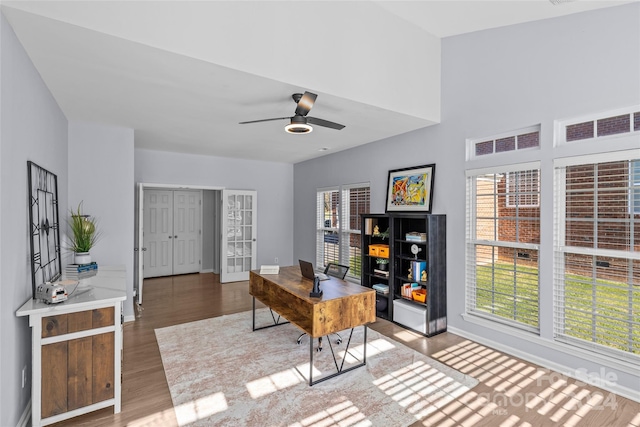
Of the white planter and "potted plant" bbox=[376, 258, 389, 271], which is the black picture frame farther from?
"potted plant" bbox=[376, 258, 389, 271]

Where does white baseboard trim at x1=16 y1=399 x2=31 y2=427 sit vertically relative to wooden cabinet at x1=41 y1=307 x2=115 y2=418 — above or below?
below

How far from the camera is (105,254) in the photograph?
4.11 metres

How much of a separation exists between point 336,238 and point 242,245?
2198 mm

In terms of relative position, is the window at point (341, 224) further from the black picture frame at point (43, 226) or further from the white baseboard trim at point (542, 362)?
the black picture frame at point (43, 226)

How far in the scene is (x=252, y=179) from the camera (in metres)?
6.93

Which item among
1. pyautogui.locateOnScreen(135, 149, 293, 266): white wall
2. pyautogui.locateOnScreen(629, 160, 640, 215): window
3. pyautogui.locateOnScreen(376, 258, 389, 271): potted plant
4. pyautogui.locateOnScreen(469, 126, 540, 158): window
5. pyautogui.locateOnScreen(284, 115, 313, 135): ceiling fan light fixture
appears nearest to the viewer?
pyautogui.locateOnScreen(629, 160, 640, 215): window

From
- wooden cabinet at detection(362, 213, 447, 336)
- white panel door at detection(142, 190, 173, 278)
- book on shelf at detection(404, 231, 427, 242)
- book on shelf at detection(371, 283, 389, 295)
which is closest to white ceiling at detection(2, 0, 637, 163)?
wooden cabinet at detection(362, 213, 447, 336)

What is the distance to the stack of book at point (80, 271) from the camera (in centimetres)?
316

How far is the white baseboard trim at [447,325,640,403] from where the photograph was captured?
2551 mm

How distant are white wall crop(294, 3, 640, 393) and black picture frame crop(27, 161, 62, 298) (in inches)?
163

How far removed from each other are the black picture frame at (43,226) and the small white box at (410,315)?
12.4 feet

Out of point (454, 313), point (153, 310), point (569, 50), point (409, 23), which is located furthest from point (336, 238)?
point (569, 50)

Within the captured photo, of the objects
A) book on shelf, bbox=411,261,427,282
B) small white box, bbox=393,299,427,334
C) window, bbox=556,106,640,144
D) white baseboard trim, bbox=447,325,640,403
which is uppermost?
window, bbox=556,106,640,144

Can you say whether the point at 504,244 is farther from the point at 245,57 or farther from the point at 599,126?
the point at 245,57
